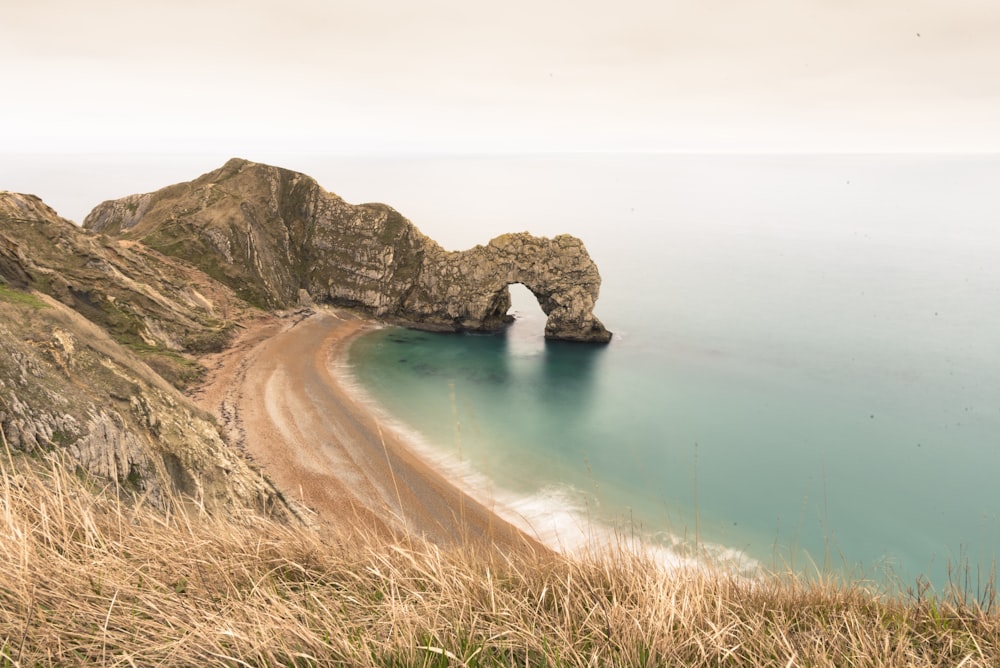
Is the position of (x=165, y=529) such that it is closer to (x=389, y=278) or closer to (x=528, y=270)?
(x=528, y=270)

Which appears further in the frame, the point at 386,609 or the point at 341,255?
the point at 341,255

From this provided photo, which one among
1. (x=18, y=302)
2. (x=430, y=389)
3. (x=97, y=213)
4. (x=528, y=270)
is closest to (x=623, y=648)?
(x=18, y=302)

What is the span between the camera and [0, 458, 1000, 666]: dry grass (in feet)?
10.1

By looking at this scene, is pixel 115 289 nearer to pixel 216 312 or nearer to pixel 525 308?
pixel 216 312

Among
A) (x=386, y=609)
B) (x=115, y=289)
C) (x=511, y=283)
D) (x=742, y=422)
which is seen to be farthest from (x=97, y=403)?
(x=511, y=283)

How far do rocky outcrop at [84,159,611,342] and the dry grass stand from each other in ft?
167

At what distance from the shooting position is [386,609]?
3898 millimetres

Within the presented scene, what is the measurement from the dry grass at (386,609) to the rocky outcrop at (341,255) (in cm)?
5097

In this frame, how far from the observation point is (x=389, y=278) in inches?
2371

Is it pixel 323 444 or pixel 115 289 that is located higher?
pixel 115 289

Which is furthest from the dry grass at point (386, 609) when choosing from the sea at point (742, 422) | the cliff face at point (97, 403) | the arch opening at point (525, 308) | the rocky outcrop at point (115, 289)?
the arch opening at point (525, 308)

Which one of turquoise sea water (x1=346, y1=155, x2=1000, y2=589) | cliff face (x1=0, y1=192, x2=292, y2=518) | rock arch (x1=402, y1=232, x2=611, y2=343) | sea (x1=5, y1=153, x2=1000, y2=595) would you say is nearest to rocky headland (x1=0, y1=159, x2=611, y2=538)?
cliff face (x1=0, y1=192, x2=292, y2=518)

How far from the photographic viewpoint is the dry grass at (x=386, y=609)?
3082mm

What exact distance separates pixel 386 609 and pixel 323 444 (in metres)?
28.8
